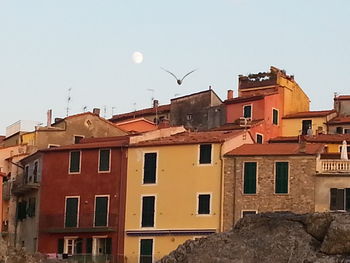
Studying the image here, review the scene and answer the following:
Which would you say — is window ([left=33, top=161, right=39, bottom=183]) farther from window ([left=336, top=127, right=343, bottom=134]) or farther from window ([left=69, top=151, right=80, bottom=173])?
window ([left=336, top=127, right=343, bottom=134])

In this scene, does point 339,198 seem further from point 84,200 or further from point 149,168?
point 84,200

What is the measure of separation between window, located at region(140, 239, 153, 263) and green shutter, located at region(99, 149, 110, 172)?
5.22 metres

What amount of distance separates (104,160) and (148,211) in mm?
4407

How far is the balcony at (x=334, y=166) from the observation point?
172 feet

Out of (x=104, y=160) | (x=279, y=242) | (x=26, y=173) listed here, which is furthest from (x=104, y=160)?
(x=279, y=242)

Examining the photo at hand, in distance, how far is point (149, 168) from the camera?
56.5m

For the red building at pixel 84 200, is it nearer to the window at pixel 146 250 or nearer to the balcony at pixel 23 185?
the balcony at pixel 23 185

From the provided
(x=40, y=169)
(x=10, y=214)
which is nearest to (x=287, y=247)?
(x=40, y=169)

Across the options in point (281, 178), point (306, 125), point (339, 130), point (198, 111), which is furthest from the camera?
point (198, 111)

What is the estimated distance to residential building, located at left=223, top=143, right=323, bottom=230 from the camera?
173 feet

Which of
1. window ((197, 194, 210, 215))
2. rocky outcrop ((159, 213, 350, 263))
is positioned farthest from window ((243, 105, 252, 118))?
rocky outcrop ((159, 213, 350, 263))

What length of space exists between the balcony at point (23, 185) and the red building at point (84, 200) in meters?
0.96

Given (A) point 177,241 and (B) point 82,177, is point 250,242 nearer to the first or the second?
(A) point 177,241

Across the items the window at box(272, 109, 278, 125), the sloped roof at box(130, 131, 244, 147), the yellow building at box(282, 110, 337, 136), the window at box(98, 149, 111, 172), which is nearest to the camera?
the sloped roof at box(130, 131, 244, 147)
